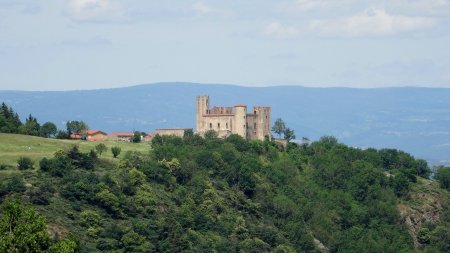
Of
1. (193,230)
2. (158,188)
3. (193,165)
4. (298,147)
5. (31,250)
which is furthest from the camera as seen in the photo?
(298,147)

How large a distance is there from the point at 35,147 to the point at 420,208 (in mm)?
44729

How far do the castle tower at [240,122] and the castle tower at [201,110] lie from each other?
3.61 m

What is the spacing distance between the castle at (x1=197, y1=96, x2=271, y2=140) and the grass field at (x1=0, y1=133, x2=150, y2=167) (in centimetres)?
858

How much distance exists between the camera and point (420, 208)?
13988 cm

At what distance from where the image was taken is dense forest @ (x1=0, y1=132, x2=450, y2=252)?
334 ft

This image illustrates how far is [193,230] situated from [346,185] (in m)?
36.8

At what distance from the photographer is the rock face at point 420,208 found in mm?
136500

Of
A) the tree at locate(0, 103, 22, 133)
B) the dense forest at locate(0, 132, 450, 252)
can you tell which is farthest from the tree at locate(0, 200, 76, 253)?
the tree at locate(0, 103, 22, 133)

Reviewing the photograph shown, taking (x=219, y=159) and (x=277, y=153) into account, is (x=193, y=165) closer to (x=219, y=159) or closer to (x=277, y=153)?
(x=219, y=159)

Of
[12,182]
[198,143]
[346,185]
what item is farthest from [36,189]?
[346,185]

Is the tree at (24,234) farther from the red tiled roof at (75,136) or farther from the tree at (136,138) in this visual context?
the red tiled roof at (75,136)

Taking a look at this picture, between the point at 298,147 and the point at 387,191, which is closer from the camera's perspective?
the point at 387,191

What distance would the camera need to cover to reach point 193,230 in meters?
111

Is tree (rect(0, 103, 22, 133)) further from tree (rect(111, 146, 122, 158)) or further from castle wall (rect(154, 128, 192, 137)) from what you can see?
castle wall (rect(154, 128, 192, 137))
